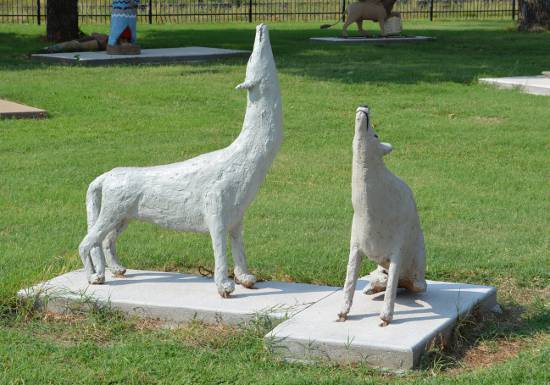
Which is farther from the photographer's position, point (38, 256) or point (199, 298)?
point (38, 256)

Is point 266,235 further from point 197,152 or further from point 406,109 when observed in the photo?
point 406,109

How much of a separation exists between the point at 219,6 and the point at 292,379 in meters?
30.4

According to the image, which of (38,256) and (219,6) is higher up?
(219,6)

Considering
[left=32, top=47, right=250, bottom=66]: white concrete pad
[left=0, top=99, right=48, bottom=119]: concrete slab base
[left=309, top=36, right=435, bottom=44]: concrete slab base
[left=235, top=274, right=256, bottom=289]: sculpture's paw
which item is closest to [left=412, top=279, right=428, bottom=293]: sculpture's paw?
[left=235, top=274, right=256, bottom=289]: sculpture's paw

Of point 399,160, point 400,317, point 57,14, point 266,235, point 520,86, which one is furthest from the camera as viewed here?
point 57,14

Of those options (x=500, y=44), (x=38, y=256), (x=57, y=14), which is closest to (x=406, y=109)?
(x=38, y=256)

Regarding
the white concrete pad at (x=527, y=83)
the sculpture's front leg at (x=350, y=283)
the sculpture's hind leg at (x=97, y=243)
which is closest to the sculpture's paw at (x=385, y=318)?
the sculpture's front leg at (x=350, y=283)

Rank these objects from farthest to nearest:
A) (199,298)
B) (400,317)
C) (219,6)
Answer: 1. (219,6)
2. (199,298)
3. (400,317)

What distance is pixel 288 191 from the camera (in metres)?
9.05

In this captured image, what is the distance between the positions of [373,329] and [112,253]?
180 cm

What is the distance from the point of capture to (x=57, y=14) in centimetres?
2172

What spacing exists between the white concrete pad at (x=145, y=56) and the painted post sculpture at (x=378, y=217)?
Result: 13159 millimetres

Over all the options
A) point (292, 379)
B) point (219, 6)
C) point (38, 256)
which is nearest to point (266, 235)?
point (38, 256)

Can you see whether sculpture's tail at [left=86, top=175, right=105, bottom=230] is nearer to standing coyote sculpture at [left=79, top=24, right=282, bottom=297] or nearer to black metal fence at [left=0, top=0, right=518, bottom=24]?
standing coyote sculpture at [left=79, top=24, right=282, bottom=297]
